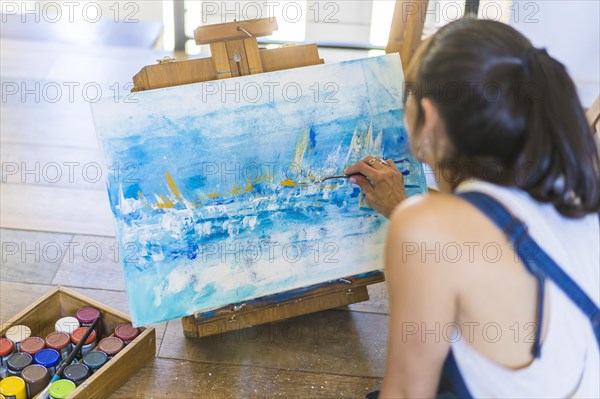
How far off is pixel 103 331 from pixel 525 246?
1.17 metres

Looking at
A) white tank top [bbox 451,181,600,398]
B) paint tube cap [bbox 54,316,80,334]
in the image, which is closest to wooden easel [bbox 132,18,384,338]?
paint tube cap [bbox 54,316,80,334]

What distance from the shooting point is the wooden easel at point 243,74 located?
153cm

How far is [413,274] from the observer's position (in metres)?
1.04

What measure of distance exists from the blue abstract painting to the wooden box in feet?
0.51

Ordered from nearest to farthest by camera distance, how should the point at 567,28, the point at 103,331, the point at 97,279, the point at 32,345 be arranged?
1. the point at 32,345
2. the point at 103,331
3. the point at 97,279
4. the point at 567,28

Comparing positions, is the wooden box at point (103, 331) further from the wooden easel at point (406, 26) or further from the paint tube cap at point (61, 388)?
the wooden easel at point (406, 26)

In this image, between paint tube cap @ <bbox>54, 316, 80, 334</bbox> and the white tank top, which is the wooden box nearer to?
paint tube cap @ <bbox>54, 316, 80, 334</bbox>

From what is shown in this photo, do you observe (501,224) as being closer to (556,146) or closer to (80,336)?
(556,146)

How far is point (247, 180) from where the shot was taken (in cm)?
162

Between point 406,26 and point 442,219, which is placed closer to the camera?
point 442,219

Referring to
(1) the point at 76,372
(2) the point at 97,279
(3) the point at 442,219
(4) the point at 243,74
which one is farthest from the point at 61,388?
(3) the point at 442,219

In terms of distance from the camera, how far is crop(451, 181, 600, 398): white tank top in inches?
40.1

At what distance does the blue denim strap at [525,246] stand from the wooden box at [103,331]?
3.24ft

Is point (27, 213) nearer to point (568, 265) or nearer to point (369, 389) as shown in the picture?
point (369, 389)
